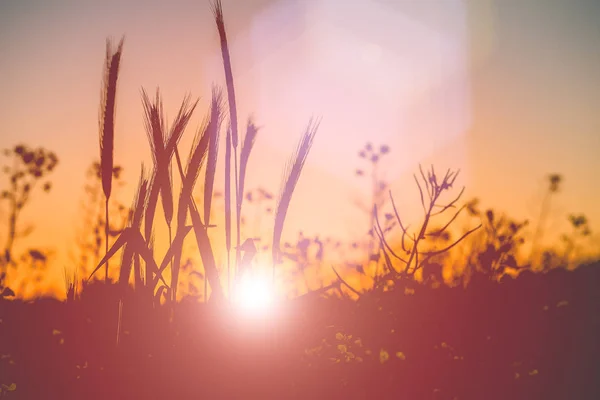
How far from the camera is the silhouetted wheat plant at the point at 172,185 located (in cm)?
210

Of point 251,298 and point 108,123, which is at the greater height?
point 108,123

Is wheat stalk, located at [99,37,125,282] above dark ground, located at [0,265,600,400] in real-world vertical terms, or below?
above

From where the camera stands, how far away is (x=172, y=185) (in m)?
2.29

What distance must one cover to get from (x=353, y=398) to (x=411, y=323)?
0.77 m

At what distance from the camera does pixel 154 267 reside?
2145 mm

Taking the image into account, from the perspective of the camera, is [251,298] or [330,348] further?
[330,348]

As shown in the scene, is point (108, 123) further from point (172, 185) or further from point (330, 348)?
point (330, 348)

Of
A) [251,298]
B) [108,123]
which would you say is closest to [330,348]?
[251,298]

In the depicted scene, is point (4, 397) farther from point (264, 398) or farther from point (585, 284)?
point (585, 284)

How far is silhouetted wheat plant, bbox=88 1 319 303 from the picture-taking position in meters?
2.10

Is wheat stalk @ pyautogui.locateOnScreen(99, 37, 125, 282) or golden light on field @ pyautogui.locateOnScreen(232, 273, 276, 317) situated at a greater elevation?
wheat stalk @ pyautogui.locateOnScreen(99, 37, 125, 282)

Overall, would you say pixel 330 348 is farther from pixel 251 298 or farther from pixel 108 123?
pixel 108 123

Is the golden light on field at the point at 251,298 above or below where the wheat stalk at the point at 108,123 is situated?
below

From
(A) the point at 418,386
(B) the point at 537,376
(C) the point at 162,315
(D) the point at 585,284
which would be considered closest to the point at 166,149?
(C) the point at 162,315
